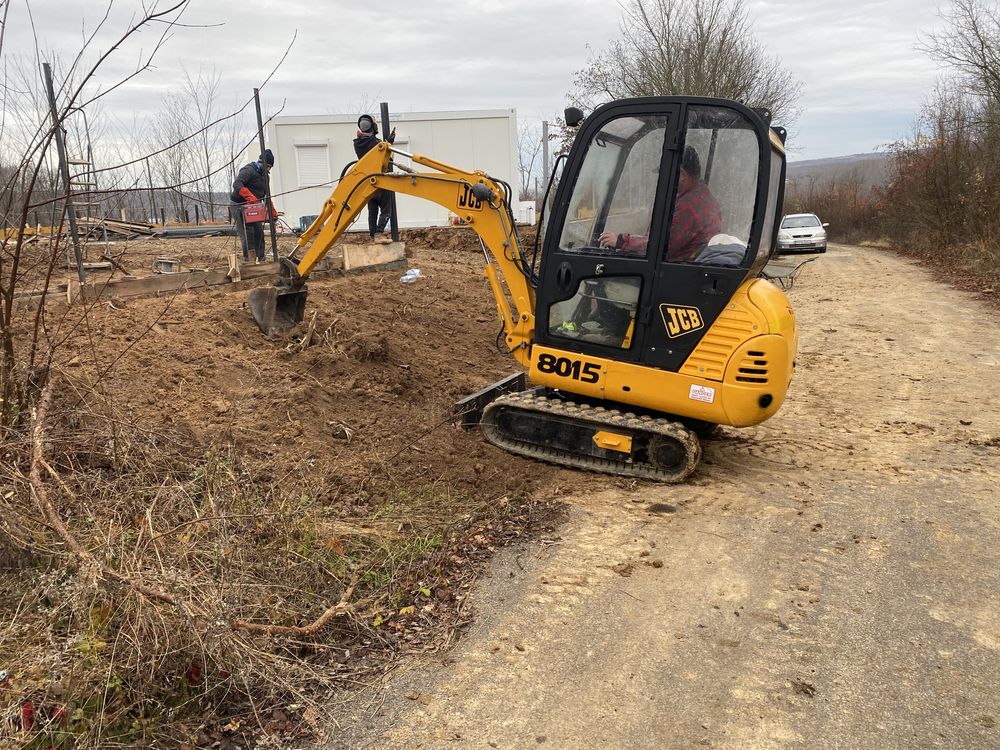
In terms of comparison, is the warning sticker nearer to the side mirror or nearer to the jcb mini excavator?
the jcb mini excavator

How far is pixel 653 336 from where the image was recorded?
16.1ft

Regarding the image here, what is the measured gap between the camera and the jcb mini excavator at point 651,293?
464cm

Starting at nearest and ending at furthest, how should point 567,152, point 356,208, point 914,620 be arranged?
point 914,620
point 567,152
point 356,208

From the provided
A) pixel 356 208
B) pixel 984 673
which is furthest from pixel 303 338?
pixel 984 673

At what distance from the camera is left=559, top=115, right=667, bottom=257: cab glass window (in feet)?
15.8

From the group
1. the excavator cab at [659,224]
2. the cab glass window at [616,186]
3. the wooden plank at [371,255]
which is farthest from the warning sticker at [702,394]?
the wooden plank at [371,255]

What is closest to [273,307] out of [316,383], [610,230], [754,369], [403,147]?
[316,383]

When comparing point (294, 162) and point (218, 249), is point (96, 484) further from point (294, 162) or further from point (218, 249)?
point (294, 162)

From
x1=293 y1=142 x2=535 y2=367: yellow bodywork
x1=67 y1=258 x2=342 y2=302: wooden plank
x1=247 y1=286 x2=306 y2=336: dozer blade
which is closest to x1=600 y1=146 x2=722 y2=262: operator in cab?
x1=293 y1=142 x2=535 y2=367: yellow bodywork

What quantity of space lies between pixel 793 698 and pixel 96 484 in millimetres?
3439

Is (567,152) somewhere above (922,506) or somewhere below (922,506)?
above

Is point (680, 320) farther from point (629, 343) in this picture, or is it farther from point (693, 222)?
point (693, 222)

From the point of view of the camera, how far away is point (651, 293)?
4840 millimetres

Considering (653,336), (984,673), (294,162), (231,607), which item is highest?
(294,162)
